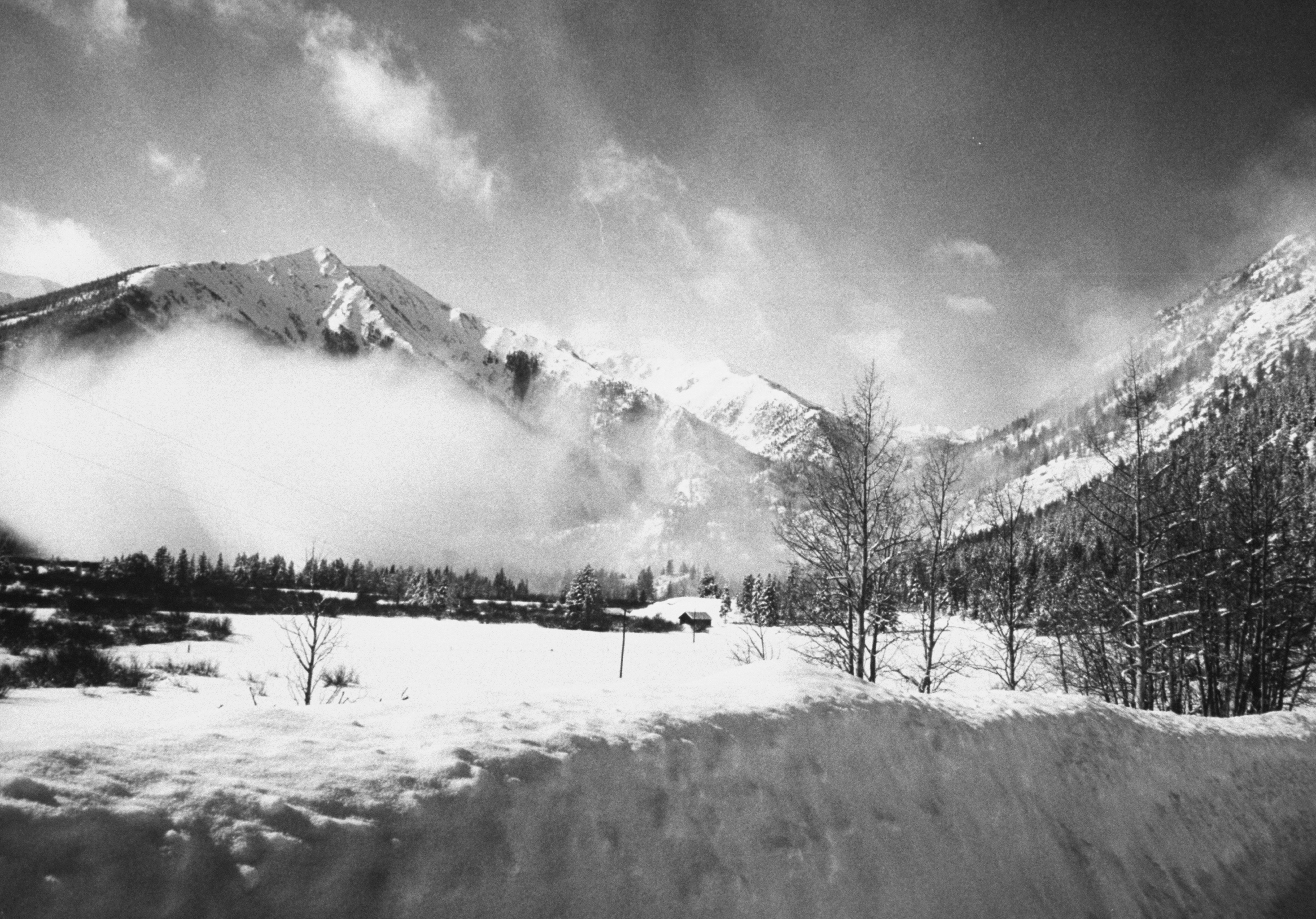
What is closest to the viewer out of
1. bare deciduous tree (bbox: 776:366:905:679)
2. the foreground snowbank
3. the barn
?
the foreground snowbank

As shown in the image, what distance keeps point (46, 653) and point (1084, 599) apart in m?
50.4

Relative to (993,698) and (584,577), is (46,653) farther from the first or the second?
(584,577)

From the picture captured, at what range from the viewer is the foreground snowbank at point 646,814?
8.77ft

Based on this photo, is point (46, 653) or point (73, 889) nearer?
point (73, 889)

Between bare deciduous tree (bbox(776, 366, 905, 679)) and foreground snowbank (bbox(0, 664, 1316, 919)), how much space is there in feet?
16.4

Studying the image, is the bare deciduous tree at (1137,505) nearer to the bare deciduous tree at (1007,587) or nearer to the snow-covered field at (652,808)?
the bare deciduous tree at (1007,587)

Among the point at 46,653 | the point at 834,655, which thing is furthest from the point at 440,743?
the point at 46,653

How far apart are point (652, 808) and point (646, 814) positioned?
76 millimetres

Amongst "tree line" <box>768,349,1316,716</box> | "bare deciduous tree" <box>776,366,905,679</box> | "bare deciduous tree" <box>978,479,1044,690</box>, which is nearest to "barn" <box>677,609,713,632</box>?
"tree line" <box>768,349,1316,716</box>

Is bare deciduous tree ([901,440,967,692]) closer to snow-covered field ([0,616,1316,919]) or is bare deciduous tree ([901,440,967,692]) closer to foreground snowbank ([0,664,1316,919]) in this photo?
snow-covered field ([0,616,1316,919])

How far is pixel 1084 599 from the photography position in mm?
20078

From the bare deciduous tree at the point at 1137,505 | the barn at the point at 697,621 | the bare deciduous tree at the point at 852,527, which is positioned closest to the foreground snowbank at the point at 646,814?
the bare deciduous tree at the point at 852,527

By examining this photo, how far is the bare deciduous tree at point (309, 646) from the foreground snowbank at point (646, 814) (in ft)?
27.2

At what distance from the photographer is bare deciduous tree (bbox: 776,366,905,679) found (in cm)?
1272
